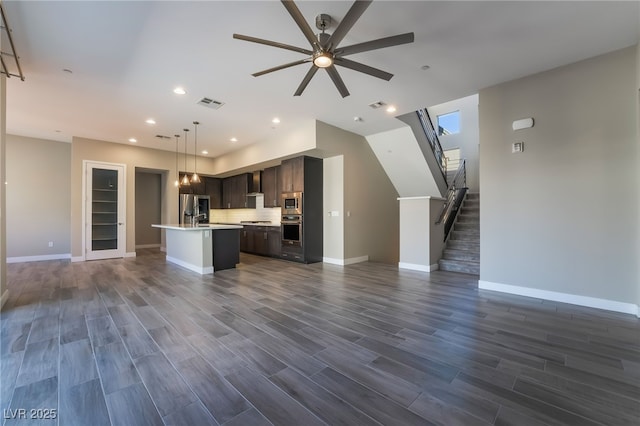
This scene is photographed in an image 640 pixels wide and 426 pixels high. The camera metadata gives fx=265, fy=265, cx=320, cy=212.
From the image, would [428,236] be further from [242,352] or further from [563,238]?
[242,352]

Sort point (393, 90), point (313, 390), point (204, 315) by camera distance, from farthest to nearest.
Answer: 1. point (393, 90)
2. point (204, 315)
3. point (313, 390)

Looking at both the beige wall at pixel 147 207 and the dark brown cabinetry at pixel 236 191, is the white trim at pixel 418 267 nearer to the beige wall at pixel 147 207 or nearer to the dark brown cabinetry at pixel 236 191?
the dark brown cabinetry at pixel 236 191

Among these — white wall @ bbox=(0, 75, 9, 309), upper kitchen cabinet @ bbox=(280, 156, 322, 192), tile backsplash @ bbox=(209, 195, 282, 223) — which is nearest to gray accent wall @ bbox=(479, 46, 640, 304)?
upper kitchen cabinet @ bbox=(280, 156, 322, 192)

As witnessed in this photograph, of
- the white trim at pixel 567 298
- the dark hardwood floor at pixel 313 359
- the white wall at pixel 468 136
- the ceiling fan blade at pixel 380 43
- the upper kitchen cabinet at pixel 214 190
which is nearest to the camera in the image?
the dark hardwood floor at pixel 313 359

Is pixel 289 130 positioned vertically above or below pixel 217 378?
above

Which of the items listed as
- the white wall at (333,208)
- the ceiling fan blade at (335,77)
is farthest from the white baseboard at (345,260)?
the ceiling fan blade at (335,77)

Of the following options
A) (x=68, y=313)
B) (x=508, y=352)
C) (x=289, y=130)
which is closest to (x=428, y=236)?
(x=508, y=352)

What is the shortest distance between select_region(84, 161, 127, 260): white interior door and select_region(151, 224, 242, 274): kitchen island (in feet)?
8.11

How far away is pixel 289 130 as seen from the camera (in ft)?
20.3

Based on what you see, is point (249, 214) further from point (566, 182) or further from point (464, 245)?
point (566, 182)

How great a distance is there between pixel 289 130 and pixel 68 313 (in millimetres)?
4910

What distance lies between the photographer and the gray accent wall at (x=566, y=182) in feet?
10.6

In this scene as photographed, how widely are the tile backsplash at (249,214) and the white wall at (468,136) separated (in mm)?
6520

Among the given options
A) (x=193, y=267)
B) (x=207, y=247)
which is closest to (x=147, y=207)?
(x=193, y=267)
